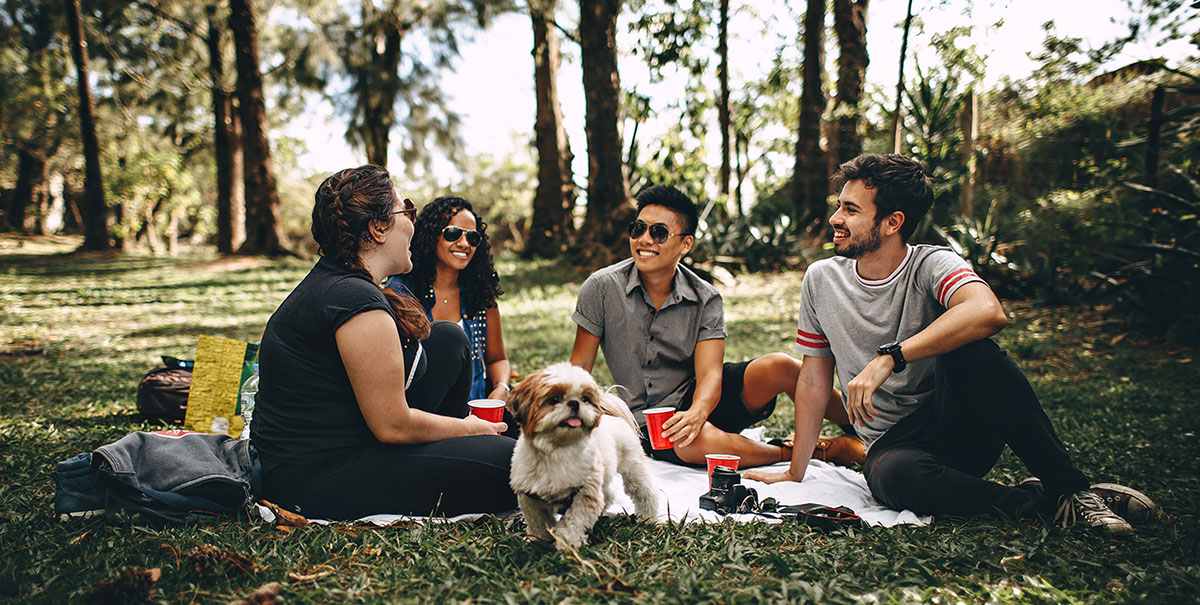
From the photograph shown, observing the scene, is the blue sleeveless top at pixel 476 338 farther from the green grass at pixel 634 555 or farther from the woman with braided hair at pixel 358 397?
the green grass at pixel 634 555

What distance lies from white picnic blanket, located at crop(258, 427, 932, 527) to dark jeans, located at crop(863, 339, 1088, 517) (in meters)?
0.12

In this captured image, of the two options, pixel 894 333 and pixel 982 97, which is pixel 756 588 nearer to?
pixel 894 333

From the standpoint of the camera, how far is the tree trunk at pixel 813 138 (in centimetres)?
1409

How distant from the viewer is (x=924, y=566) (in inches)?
96.0

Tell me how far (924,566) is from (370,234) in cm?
245

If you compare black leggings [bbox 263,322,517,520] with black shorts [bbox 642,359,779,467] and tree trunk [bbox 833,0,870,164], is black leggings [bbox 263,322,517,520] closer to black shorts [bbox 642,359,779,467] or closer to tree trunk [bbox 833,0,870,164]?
black shorts [bbox 642,359,779,467]

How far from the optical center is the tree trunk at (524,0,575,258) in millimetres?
15984

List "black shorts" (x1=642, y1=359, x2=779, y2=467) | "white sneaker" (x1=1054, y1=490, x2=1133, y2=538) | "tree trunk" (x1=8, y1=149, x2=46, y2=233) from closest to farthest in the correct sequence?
"white sneaker" (x1=1054, y1=490, x2=1133, y2=538), "black shorts" (x1=642, y1=359, x2=779, y2=467), "tree trunk" (x1=8, y1=149, x2=46, y2=233)

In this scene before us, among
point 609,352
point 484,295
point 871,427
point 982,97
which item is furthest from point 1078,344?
point 982,97

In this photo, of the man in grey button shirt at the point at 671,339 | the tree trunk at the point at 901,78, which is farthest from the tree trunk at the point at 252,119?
the man in grey button shirt at the point at 671,339

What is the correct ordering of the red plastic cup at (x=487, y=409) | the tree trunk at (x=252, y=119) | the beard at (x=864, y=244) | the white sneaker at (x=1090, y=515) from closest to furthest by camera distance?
the white sneaker at (x=1090, y=515) < the red plastic cup at (x=487, y=409) < the beard at (x=864, y=244) < the tree trunk at (x=252, y=119)

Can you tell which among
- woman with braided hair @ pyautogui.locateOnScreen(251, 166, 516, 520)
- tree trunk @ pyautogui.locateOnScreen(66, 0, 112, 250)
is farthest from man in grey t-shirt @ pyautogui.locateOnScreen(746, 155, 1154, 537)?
tree trunk @ pyautogui.locateOnScreen(66, 0, 112, 250)

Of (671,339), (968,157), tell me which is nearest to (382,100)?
(968,157)

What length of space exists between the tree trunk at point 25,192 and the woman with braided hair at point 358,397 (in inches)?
1099
